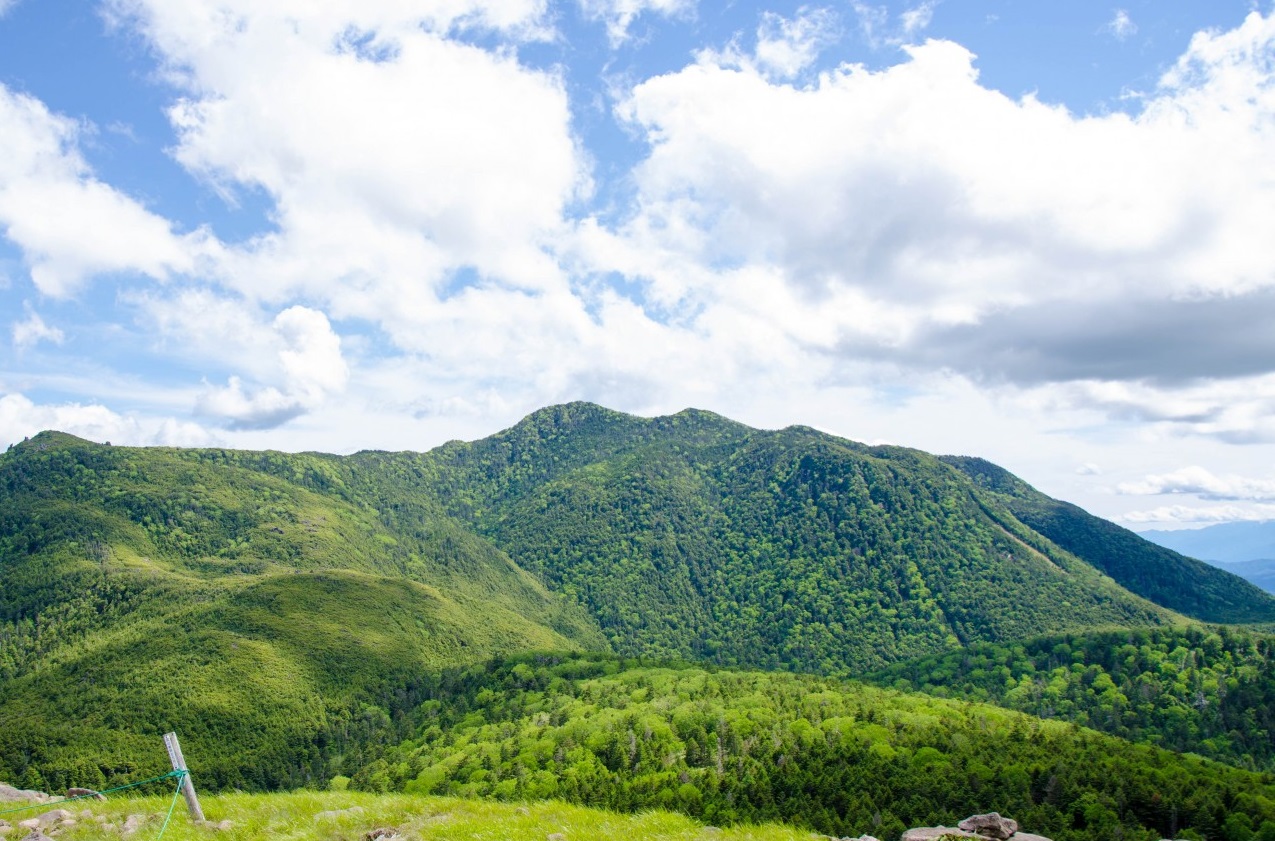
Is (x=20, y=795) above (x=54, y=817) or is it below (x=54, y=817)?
below

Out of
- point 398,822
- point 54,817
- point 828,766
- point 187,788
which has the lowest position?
point 828,766

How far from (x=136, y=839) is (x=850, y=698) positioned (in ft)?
571

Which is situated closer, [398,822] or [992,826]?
[398,822]

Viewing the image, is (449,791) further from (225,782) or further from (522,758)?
(225,782)

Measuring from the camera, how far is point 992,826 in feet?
113

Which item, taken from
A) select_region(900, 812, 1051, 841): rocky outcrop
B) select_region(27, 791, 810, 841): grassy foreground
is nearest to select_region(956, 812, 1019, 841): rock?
select_region(900, 812, 1051, 841): rocky outcrop

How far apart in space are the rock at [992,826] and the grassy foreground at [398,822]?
14.5m

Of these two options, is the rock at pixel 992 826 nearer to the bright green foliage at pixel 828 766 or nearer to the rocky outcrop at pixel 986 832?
the rocky outcrop at pixel 986 832

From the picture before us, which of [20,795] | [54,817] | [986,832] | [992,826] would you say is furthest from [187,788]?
[992,826]

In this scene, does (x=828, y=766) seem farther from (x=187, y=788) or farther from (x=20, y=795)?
(x=187, y=788)

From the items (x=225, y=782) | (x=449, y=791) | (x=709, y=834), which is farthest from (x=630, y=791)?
(x=225, y=782)

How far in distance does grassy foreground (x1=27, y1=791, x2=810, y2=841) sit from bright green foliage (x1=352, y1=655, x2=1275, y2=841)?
75.9ft

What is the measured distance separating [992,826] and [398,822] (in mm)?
30083

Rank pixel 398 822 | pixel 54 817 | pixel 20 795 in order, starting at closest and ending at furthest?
pixel 398 822 → pixel 54 817 → pixel 20 795
